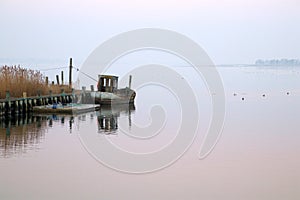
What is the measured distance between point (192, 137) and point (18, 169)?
9.04 metres

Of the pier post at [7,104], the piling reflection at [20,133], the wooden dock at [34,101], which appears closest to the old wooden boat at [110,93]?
the wooden dock at [34,101]

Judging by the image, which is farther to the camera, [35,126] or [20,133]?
[35,126]

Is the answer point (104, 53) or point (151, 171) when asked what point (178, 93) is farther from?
point (151, 171)

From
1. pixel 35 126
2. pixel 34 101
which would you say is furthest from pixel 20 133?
pixel 34 101

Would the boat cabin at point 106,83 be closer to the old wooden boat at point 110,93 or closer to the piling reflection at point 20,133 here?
the old wooden boat at point 110,93

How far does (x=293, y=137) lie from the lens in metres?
23.6

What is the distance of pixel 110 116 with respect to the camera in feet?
102

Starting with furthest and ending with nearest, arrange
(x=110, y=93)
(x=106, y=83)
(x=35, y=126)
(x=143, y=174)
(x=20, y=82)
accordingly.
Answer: (x=106, y=83), (x=110, y=93), (x=20, y=82), (x=35, y=126), (x=143, y=174)

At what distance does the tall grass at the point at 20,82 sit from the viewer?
95.8ft

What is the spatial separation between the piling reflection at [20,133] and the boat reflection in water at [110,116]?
239 centimetres

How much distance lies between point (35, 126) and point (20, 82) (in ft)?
21.3

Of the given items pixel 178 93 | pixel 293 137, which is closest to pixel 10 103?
pixel 293 137

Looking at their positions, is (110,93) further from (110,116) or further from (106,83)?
(110,116)

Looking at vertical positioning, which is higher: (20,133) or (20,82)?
(20,82)
